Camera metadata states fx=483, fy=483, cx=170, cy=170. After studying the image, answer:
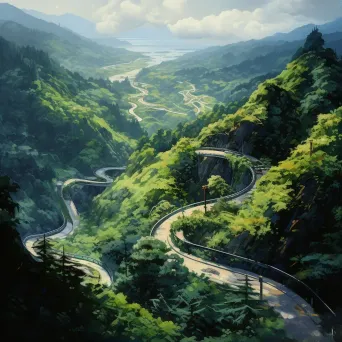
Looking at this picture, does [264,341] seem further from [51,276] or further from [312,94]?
[312,94]

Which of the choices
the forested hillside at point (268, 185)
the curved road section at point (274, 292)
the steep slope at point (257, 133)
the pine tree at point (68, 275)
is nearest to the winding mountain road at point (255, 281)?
the curved road section at point (274, 292)

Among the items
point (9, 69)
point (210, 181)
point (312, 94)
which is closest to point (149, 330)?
point (210, 181)

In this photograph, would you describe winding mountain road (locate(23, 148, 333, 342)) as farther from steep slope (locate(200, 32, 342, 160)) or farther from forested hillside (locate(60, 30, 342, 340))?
steep slope (locate(200, 32, 342, 160))

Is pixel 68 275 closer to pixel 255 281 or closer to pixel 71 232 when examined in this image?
pixel 255 281

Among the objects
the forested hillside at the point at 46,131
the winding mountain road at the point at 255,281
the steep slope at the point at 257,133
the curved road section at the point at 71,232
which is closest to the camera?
the winding mountain road at the point at 255,281

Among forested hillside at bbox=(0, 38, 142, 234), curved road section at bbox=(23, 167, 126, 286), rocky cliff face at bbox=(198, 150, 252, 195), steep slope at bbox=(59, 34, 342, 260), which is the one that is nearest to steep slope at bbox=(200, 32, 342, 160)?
steep slope at bbox=(59, 34, 342, 260)

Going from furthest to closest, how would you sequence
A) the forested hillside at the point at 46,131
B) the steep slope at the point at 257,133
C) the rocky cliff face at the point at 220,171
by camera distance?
1. the forested hillside at the point at 46,131
2. the steep slope at the point at 257,133
3. the rocky cliff face at the point at 220,171

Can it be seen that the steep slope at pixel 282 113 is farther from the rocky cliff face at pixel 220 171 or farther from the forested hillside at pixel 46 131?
the forested hillside at pixel 46 131
